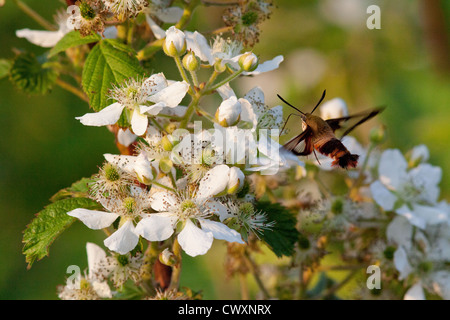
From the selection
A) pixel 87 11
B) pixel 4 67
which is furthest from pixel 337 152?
pixel 4 67

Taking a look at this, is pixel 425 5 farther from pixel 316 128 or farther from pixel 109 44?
pixel 109 44

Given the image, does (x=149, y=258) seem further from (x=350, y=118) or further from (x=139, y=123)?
(x=350, y=118)

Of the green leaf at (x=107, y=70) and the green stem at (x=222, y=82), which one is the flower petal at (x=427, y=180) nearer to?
the green stem at (x=222, y=82)

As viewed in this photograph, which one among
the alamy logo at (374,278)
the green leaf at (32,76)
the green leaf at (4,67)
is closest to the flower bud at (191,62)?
the green leaf at (32,76)

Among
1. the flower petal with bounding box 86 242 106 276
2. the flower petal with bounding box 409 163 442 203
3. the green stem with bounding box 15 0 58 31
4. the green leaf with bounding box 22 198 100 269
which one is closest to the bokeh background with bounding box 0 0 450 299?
the flower petal with bounding box 409 163 442 203
